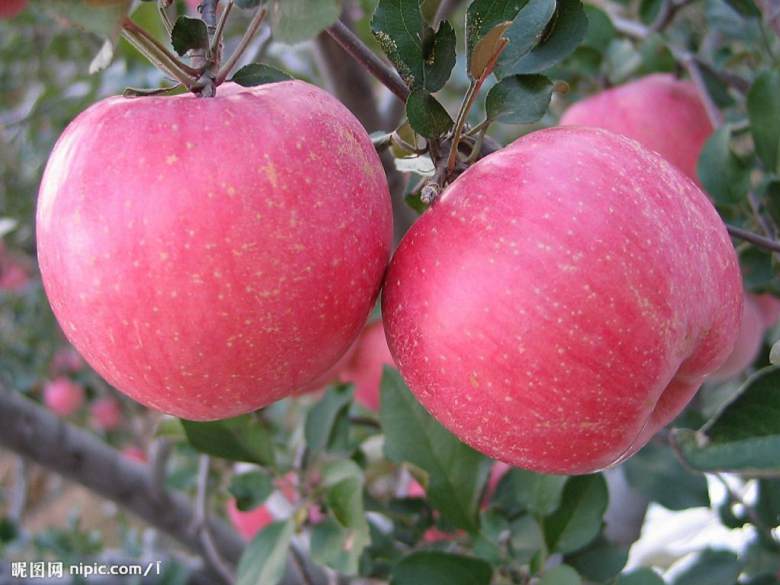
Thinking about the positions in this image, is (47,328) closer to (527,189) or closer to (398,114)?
(398,114)

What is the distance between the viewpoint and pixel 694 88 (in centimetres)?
91

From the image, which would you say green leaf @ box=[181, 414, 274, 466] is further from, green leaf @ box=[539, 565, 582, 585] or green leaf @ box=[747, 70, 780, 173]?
green leaf @ box=[747, 70, 780, 173]

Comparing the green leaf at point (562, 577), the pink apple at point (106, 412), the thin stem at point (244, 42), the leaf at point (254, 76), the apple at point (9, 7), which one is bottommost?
the pink apple at point (106, 412)

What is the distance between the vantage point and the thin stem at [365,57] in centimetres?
47

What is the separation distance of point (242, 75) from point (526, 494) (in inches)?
17.9

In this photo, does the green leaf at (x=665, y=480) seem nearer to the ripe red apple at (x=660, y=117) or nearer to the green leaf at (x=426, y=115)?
the ripe red apple at (x=660, y=117)

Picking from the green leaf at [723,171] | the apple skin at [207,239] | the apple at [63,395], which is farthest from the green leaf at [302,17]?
the apple at [63,395]

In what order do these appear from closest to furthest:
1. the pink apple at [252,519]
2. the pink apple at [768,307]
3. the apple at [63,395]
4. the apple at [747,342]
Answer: the apple at [747,342] < the pink apple at [768,307] < the pink apple at [252,519] < the apple at [63,395]

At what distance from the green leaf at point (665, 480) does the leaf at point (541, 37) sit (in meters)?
0.44

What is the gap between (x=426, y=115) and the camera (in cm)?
47

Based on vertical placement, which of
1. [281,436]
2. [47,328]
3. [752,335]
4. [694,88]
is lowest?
[47,328]

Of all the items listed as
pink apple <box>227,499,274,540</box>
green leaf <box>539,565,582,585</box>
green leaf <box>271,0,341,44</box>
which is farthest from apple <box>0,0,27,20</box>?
green leaf <box>539,565,582,585</box>

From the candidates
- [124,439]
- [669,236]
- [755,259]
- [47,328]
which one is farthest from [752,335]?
[124,439]

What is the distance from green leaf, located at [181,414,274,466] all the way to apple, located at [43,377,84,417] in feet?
5.46
